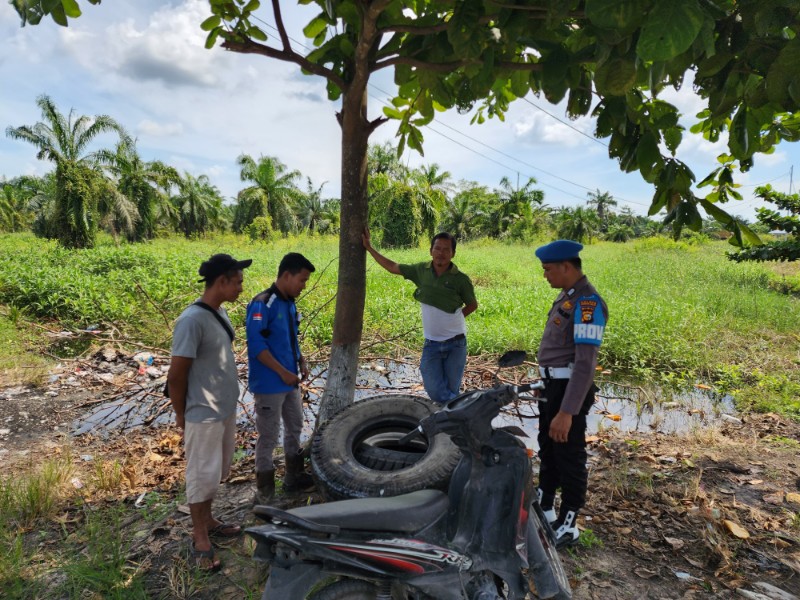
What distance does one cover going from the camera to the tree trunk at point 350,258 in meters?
3.28

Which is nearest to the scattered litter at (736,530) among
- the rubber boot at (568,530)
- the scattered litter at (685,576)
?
the scattered litter at (685,576)

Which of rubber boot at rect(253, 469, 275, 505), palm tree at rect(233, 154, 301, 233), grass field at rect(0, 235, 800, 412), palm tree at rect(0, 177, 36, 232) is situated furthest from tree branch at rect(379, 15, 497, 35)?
palm tree at rect(0, 177, 36, 232)

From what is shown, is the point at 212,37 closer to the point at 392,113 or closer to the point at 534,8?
the point at 392,113

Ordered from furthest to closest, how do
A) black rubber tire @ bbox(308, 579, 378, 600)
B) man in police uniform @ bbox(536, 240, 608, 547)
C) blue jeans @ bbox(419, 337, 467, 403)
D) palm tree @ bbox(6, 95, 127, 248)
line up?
palm tree @ bbox(6, 95, 127, 248), blue jeans @ bbox(419, 337, 467, 403), man in police uniform @ bbox(536, 240, 608, 547), black rubber tire @ bbox(308, 579, 378, 600)

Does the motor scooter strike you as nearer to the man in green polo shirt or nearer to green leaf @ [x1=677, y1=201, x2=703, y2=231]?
green leaf @ [x1=677, y1=201, x2=703, y2=231]

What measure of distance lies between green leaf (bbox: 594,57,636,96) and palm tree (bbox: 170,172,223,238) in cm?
3598

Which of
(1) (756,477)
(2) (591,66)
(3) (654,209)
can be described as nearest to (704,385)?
(1) (756,477)

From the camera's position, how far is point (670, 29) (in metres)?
1.26

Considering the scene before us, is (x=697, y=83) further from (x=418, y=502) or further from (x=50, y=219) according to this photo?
(x=50, y=219)

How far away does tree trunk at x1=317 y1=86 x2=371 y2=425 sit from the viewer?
10.8 ft

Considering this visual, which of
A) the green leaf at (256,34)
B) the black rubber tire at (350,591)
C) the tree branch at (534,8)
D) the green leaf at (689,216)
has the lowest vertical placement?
the black rubber tire at (350,591)

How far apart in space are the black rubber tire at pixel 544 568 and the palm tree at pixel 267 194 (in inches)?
1214

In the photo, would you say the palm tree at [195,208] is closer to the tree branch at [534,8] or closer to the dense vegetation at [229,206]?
the dense vegetation at [229,206]

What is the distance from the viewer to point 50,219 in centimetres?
1930
